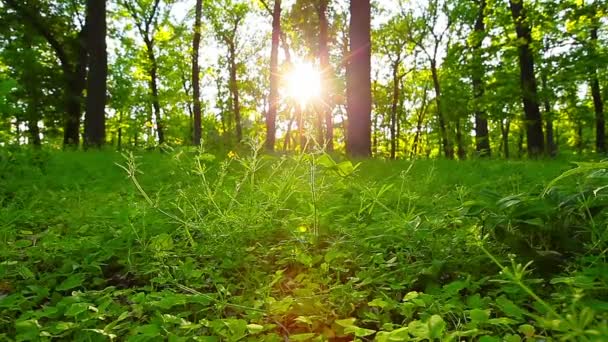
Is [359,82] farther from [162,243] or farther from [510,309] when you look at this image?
[510,309]

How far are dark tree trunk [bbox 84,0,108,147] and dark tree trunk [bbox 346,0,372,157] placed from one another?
6.31m

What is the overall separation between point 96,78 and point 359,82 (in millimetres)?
7033

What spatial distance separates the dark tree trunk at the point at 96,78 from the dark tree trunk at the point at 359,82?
6.31 metres

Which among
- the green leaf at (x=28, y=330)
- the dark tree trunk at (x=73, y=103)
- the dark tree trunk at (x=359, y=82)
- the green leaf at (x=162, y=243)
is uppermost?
the dark tree trunk at (x=73, y=103)

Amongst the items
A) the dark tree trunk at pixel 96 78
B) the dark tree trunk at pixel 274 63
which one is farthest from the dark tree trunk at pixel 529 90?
the dark tree trunk at pixel 96 78

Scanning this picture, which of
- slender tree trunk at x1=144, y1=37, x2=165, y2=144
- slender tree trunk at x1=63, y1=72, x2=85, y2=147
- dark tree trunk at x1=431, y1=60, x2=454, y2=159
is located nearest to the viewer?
slender tree trunk at x1=63, y1=72, x2=85, y2=147

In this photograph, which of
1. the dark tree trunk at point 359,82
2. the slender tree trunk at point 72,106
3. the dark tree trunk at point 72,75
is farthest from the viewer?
the slender tree trunk at point 72,106

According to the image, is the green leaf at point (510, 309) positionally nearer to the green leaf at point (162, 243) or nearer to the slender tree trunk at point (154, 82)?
the green leaf at point (162, 243)

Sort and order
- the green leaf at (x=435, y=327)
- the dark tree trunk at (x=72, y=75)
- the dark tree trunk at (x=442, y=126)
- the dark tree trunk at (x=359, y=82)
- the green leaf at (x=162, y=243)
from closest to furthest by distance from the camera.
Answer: the green leaf at (x=435, y=327) < the green leaf at (x=162, y=243) < the dark tree trunk at (x=359, y=82) < the dark tree trunk at (x=72, y=75) < the dark tree trunk at (x=442, y=126)

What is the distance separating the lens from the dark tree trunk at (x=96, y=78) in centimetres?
1027

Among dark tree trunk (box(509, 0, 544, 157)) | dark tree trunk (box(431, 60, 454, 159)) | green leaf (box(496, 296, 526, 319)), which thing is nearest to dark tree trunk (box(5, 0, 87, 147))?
dark tree trunk (box(509, 0, 544, 157))

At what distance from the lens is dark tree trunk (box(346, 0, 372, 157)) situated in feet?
27.5

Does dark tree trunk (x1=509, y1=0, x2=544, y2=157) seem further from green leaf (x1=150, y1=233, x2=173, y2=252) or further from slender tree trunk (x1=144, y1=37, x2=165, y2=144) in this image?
slender tree trunk (x1=144, y1=37, x2=165, y2=144)

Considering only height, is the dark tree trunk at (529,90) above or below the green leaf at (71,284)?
above
